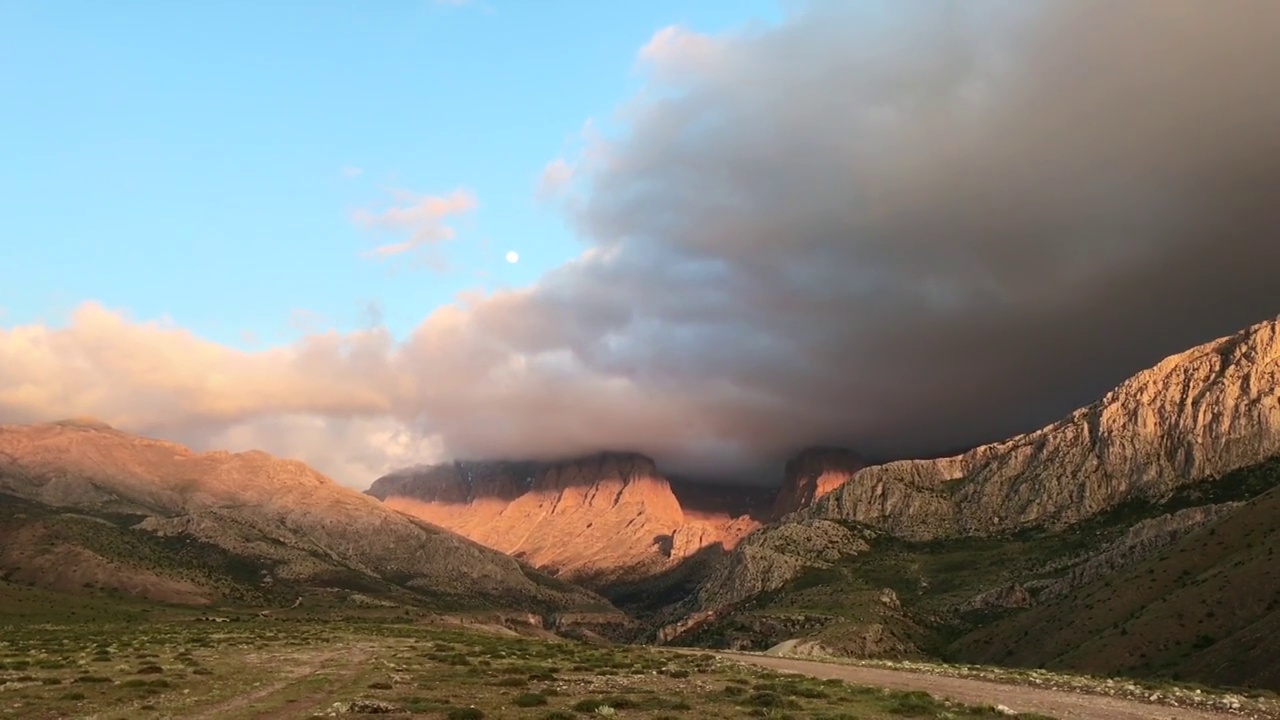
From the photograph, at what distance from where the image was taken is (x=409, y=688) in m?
41.8

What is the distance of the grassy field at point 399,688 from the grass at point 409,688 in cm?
8

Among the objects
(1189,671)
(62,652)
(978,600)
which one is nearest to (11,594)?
(62,652)

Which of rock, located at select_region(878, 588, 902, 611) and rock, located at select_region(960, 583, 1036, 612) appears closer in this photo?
rock, located at select_region(960, 583, 1036, 612)

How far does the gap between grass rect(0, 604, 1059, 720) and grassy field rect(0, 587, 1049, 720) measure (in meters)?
0.08

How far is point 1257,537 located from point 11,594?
216378 millimetres

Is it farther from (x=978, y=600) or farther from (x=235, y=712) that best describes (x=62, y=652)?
(x=978, y=600)

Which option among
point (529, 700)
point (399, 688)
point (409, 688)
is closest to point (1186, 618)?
point (529, 700)

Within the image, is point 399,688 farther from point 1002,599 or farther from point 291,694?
point 1002,599

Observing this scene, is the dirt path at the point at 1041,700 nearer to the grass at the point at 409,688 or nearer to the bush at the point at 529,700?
the grass at the point at 409,688

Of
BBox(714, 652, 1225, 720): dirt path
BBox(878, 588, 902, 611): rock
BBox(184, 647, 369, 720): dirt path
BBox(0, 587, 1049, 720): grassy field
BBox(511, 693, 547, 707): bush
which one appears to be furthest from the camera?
BBox(878, 588, 902, 611): rock

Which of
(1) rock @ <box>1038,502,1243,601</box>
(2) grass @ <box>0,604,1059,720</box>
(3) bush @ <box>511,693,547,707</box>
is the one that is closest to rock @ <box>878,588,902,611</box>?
(1) rock @ <box>1038,502,1243,601</box>

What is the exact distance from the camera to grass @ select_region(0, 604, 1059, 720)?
33.8 m

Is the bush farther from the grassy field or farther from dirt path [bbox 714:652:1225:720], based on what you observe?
dirt path [bbox 714:652:1225:720]

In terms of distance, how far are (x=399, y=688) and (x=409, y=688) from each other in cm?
50
